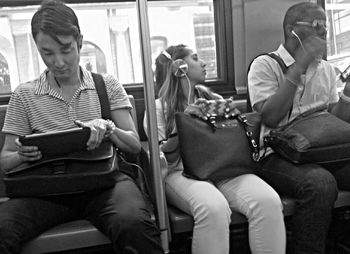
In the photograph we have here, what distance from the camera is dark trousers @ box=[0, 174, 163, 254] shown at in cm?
139

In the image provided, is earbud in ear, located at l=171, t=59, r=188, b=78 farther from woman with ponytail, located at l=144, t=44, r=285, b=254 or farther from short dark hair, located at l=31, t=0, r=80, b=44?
short dark hair, located at l=31, t=0, r=80, b=44

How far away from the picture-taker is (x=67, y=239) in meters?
1.49

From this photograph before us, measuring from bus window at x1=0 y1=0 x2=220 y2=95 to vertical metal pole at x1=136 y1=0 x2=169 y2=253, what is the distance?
108cm

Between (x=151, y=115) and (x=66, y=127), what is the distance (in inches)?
18.4

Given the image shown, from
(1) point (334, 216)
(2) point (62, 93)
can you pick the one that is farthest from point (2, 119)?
(1) point (334, 216)

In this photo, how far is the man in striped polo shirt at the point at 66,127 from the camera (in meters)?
1.41

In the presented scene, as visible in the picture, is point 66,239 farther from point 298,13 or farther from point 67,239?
point 298,13

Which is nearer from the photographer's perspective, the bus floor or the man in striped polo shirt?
the man in striped polo shirt

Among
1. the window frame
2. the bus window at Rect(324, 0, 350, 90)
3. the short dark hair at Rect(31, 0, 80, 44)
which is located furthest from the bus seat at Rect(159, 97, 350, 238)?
the bus window at Rect(324, 0, 350, 90)

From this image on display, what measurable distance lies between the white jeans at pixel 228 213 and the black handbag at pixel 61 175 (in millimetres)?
376

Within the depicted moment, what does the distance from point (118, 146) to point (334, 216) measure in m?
1.30

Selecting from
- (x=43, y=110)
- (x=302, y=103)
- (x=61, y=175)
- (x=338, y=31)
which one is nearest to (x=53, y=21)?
(x=43, y=110)

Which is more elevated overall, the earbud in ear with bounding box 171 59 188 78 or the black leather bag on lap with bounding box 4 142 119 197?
the earbud in ear with bounding box 171 59 188 78

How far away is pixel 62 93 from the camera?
1.81 metres
